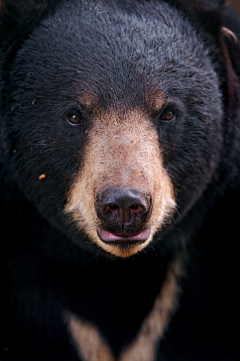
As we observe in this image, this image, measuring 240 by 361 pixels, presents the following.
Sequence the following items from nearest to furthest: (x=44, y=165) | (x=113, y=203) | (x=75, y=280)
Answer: (x=113, y=203) < (x=44, y=165) < (x=75, y=280)

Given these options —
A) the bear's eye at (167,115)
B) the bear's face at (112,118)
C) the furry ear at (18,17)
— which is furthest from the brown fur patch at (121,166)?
the furry ear at (18,17)

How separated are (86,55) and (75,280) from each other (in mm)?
1574

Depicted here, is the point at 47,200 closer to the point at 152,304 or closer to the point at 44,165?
the point at 44,165

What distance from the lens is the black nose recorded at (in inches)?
111

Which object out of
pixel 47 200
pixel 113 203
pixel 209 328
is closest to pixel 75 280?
pixel 47 200

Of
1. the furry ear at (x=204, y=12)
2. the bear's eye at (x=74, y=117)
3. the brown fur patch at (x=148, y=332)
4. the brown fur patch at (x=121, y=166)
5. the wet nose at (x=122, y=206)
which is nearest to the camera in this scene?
the wet nose at (x=122, y=206)

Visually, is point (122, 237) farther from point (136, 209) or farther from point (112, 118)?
point (112, 118)

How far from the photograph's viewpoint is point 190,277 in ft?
13.7

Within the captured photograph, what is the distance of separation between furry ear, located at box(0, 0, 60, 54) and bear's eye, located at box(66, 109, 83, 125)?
1.88 ft

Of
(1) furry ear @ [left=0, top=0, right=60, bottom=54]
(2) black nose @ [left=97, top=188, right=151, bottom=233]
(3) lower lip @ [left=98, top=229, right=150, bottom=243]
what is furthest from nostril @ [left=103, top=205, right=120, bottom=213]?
(1) furry ear @ [left=0, top=0, right=60, bottom=54]

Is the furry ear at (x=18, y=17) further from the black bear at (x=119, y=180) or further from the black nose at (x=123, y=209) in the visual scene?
the black nose at (x=123, y=209)

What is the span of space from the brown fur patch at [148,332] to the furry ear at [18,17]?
1.89 metres

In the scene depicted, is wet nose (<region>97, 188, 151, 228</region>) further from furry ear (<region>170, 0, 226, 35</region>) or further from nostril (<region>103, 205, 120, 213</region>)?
furry ear (<region>170, 0, 226, 35</region>)

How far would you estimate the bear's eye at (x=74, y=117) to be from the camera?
322 cm
